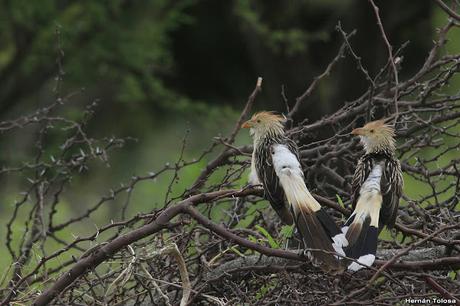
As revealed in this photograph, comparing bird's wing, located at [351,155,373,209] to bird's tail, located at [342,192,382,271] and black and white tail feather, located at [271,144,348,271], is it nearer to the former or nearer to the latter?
bird's tail, located at [342,192,382,271]

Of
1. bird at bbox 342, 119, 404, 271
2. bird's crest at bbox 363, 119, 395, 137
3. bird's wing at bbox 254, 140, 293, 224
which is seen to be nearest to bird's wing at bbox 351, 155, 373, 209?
bird at bbox 342, 119, 404, 271

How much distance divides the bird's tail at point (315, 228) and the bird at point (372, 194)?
0.06 m

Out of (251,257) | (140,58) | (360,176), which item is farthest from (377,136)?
(140,58)

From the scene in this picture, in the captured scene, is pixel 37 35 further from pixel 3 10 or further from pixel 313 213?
pixel 313 213

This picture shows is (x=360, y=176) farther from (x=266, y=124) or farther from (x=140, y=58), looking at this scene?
(x=140, y=58)

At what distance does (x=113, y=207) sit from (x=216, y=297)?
603cm

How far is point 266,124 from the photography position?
5.07 metres

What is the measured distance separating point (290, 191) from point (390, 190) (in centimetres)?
49

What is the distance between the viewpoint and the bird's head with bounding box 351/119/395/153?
15.1 feet

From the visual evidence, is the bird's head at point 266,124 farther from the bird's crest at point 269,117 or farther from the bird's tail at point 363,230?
the bird's tail at point 363,230

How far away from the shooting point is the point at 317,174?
5.55 meters

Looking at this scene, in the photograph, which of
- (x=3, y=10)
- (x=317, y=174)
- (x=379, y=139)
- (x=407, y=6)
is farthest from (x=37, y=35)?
(x=379, y=139)

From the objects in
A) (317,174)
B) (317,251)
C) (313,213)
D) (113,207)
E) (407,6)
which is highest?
(407,6)

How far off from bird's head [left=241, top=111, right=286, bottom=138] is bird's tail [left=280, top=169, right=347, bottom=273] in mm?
645
